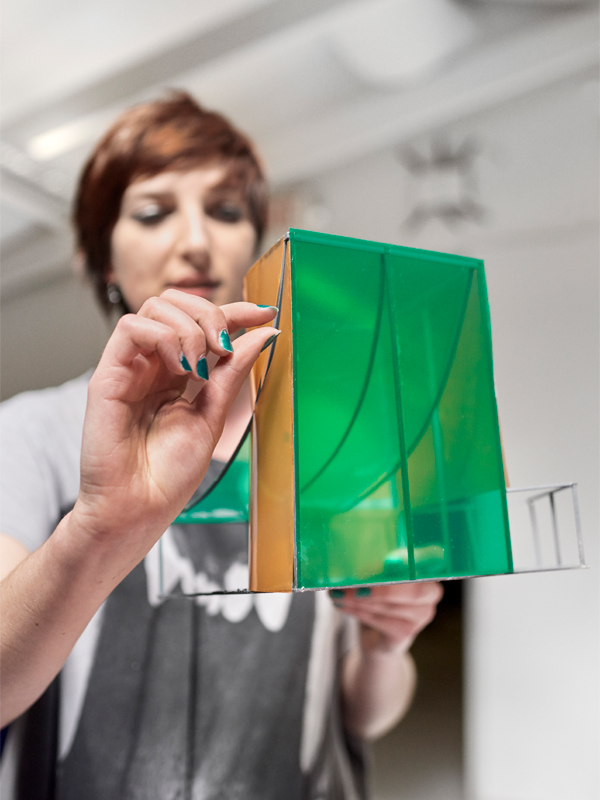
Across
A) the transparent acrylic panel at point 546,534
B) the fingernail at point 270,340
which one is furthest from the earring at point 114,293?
the transparent acrylic panel at point 546,534

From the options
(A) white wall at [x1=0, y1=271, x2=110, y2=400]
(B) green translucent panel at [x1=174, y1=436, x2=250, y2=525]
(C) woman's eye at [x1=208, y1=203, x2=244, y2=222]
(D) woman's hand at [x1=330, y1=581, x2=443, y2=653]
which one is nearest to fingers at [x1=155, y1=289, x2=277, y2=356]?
(B) green translucent panel at [x1=174, y1=436, x2=250, y2=525]

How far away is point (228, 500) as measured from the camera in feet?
1.47

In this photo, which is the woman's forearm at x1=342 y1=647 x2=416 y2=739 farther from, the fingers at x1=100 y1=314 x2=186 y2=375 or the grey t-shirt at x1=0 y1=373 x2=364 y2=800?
the fingers at x1=100 y1=314 x2=186 y2=375

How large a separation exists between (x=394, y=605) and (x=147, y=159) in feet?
2.06

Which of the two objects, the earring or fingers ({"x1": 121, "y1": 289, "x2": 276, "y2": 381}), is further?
the earring

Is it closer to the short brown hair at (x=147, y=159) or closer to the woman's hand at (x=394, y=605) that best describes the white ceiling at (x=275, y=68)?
the short brown hair at (x=147, y=159)

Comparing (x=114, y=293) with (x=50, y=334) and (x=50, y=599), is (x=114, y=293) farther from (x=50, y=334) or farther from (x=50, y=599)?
(x=50, y=599)

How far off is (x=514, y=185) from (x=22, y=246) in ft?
2.57

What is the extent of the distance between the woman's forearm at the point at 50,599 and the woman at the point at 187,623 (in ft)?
0.18

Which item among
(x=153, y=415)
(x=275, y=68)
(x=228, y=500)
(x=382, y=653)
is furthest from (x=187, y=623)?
(x=275, y=68)

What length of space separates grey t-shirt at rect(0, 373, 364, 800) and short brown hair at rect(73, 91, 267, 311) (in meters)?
0.22

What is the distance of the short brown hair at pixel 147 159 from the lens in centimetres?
77

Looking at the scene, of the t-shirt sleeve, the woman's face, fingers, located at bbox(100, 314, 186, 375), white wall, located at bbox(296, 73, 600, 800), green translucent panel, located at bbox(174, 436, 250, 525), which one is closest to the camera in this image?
fingers, located at bbox(100, 314, 186, 375)

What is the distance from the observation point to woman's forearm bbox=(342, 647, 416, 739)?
0.76 m
